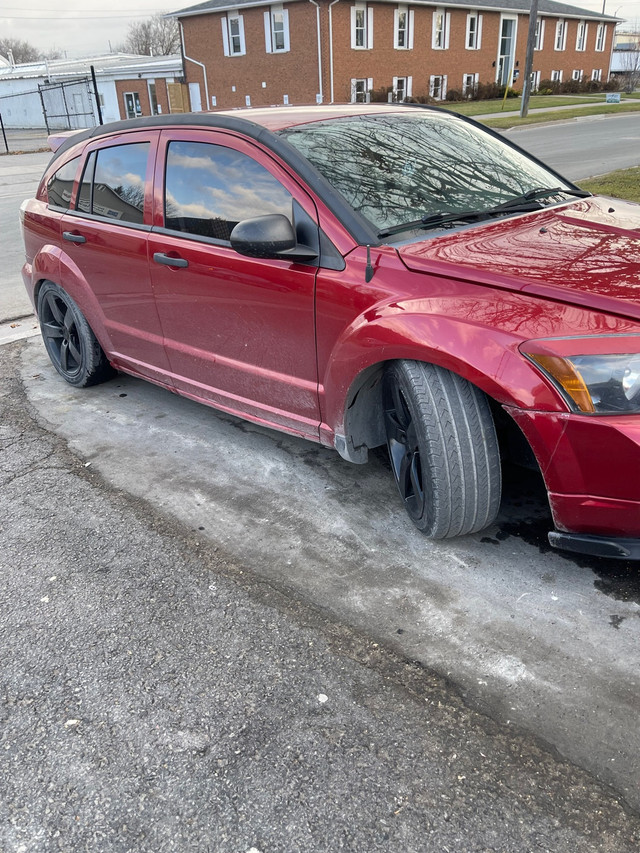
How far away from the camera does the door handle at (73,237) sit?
14.0 feet

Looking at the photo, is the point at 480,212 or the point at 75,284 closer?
the point at 480,212

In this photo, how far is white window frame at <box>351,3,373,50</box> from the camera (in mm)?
34062

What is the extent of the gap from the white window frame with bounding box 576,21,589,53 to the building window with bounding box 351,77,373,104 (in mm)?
24311

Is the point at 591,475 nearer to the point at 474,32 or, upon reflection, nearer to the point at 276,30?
the point at 276,30

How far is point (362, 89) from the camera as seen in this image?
36.1m

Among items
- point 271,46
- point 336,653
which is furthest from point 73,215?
point 271,46

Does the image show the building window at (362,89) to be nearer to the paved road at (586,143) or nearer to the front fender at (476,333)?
the paved road at (586,143)

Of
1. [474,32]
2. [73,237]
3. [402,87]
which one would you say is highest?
[474,32]

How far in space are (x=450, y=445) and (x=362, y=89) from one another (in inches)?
1480

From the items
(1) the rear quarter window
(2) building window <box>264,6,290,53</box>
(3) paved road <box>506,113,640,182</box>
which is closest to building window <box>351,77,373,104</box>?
(2) building window <box>264,6,290,53</box>

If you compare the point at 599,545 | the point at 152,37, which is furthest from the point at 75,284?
the point at 152,37

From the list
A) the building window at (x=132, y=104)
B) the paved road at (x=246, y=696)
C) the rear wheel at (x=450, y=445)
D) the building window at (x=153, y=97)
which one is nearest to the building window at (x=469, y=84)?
the building window at (x=153, y=97)

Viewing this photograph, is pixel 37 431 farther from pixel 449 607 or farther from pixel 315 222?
pixel 449 607

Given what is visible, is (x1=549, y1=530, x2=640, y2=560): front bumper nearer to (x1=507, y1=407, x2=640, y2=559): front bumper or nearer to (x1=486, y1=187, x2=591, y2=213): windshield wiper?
(x1=507, y1=407, x2=640, y2=559): front bumper
